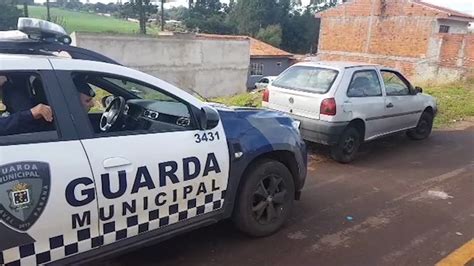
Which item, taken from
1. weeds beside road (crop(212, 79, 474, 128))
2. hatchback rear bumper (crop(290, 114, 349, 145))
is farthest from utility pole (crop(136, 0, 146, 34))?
hatchback rear bumper (crop(290, 114, 349, 145))

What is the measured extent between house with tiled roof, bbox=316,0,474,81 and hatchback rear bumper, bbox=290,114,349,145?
1419 centimetres

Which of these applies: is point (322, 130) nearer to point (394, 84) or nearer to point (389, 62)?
point (394, 84)

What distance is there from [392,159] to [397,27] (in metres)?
22.0

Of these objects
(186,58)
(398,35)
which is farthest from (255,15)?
(398,35)

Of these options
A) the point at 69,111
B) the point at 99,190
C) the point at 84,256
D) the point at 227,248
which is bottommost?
the point at 227,248

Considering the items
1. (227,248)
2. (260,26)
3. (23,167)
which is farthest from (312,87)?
(260,26)

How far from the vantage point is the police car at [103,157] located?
2398 mm

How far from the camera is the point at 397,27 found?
26.3 meters

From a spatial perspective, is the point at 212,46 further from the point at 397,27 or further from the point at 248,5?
the point at 248,5

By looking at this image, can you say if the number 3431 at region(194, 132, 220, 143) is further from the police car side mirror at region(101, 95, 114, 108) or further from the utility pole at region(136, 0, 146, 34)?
the utility pole at region(136, 0, 146, 34)

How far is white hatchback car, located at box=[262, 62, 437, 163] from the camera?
6137 mm

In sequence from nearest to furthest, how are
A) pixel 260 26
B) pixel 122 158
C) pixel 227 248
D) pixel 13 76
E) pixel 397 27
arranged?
1. pixel 13 76
2. pixel 122 158
3. pixel 227 248
4. pixel 397 27
5. pixel 260 26

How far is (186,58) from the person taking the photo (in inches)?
1185

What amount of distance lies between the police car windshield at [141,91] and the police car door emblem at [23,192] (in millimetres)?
885
